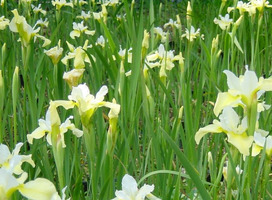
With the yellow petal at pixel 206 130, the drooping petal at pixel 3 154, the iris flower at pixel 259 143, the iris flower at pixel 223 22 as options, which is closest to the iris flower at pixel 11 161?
the drooping petal at pixel 3 154

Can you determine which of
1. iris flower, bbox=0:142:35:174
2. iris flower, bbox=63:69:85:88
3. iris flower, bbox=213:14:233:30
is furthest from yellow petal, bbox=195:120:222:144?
iris flower, bbox=213:14:233:30

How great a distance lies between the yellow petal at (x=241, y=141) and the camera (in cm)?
80

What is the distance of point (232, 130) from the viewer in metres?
0.87

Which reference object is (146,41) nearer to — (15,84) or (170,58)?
(170,58)

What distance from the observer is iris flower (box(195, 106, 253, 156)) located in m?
0.81

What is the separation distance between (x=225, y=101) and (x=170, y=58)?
0.87 m

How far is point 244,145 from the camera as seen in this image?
2.65 ft

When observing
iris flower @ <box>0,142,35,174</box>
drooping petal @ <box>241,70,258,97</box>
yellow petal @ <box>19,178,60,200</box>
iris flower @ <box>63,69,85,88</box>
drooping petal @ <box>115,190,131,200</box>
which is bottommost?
drooping petal @ <box>115,190,131,200</box>

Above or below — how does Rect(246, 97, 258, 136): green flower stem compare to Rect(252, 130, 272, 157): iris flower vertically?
above

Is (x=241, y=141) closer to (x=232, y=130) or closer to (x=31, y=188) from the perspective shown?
(x=232, y=130)

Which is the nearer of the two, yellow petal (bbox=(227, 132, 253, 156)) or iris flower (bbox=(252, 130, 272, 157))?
yellow petal (bbox=(227, 132, 253, 156))

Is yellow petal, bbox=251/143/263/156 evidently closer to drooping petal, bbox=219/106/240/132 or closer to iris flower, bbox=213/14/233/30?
drooping petal, bbox=219/106/240/132

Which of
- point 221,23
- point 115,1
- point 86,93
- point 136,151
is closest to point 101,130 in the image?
point 136,151

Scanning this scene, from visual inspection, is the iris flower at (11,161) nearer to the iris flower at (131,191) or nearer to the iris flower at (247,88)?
the iris flower at (131,191)
